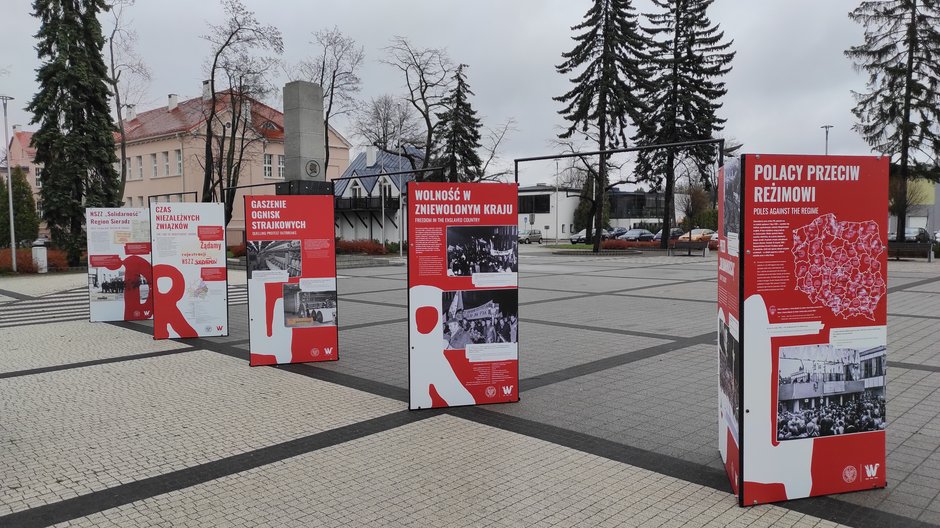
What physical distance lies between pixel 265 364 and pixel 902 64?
36746 millimetres

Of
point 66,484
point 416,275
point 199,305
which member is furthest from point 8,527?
point 199,305

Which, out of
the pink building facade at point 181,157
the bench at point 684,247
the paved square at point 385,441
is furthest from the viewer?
the pink building facade at point 181,157

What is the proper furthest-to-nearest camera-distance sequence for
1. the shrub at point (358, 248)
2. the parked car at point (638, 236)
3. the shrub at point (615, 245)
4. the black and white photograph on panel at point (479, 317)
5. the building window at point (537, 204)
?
the building window at point (537, 204) < the parked car at point (638, 236) < the shrub at point (615, 245) < the shrub at point (358, 248) < the black and white photograph on panel at point (479, 317)

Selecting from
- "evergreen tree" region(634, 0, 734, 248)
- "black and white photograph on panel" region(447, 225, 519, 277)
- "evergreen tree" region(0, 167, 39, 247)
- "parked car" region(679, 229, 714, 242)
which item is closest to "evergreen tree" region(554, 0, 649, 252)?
"evergreen tree" region(634, 0, 734, 248)

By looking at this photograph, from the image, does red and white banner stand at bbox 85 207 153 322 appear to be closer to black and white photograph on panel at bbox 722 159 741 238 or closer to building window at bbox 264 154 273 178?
black and white photograph on panel at bbox 722 159 741 238

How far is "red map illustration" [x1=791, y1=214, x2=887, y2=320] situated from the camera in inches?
155

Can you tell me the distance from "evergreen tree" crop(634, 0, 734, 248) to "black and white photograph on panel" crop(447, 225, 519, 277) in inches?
1378

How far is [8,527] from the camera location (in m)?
3.86

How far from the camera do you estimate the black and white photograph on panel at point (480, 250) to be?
610 cm

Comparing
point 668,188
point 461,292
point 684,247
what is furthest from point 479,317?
point 684,247

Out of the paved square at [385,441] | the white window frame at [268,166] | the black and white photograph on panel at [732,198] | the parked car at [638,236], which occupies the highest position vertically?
the white window frame at [268,166]

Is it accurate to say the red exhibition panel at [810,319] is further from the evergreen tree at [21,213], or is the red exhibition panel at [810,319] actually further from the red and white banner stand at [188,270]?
the evergreen tree at [21,213]

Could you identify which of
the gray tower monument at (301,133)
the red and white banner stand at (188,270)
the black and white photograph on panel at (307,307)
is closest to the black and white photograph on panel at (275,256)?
the black and white photograph on panel at (307,307)

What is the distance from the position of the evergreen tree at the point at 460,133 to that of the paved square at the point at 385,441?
35.4 metres
